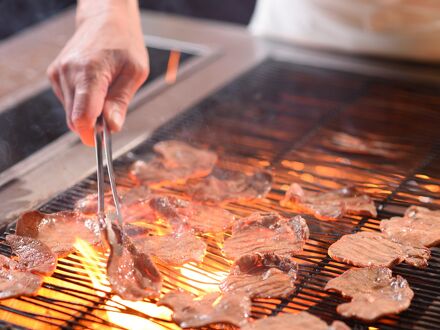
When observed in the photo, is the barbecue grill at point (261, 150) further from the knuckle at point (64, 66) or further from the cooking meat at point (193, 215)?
the knuckle at point (64, 66)

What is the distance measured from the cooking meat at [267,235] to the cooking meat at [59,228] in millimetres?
395

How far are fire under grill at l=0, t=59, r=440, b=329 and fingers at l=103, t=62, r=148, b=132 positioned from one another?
1.03 ft

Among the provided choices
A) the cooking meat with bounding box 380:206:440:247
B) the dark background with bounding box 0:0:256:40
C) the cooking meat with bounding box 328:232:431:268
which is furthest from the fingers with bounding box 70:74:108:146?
the dark background with bounding box 0:0:256:40

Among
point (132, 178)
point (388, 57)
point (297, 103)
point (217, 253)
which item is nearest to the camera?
point (217, 253)

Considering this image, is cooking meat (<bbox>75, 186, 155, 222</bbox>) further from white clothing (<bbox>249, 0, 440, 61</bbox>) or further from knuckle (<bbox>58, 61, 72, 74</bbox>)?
white clothing (<bbox>249, 0, 440, 61</bbox>)

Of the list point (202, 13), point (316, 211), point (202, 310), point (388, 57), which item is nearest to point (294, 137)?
point (316, 211)

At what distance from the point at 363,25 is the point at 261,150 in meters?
0.94

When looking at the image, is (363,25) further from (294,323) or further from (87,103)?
(294,323)

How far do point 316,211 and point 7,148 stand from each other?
1124mm

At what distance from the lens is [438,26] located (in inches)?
128

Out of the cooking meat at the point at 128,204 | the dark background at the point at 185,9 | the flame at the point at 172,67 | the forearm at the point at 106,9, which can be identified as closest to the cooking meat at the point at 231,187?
the cooking meat at the point at 128,204

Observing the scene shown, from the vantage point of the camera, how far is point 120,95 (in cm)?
235

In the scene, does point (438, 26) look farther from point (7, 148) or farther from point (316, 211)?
point (7, 148)

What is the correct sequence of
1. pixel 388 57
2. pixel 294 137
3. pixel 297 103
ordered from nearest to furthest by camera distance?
pixel 294 137 → pixel 297 103 → pixel 388 57
